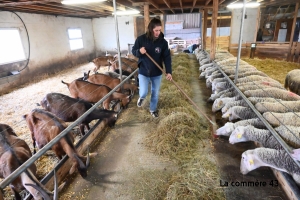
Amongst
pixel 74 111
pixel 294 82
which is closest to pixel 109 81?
pixel 74 111

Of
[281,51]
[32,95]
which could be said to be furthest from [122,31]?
[281,51]

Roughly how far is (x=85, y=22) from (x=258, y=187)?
17.2 meters

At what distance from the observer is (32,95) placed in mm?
7980

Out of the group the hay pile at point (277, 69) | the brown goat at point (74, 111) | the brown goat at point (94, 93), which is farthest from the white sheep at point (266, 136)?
the hay pile at point (277, 69)

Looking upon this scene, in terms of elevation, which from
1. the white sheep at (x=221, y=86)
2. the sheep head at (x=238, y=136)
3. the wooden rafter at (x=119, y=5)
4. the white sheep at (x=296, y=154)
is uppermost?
the wooden rafter at (x=119, y=5)

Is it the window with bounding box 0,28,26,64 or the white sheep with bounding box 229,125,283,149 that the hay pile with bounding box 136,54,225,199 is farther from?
the window with bounding box 0,28,26,64

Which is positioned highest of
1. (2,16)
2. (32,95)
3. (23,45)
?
(2,16)

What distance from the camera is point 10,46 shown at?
9633 millimetres

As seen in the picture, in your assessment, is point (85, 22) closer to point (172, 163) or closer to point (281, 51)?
point (281, 51)

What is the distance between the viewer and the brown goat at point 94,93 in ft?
16.4

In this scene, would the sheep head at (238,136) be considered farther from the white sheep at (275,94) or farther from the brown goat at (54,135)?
the brown goat at (54,135)

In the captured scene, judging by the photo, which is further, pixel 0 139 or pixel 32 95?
pixel 32 95

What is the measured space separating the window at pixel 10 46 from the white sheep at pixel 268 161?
34.6 ft

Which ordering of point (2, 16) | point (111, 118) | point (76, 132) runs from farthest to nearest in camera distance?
point (2, 16) → point (76, 132) → point (111, 118)
